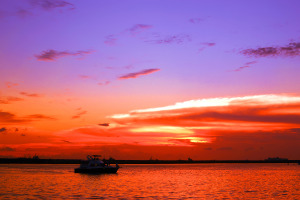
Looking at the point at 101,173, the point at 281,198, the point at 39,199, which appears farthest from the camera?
the point at 101,173

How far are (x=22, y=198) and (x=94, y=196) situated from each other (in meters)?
10.7

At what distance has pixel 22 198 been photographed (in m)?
54.7

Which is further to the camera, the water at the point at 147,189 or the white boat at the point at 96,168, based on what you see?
the white boat at the point at 96,168

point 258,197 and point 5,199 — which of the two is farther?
point 258,197

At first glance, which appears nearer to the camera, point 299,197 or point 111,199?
point 111,199

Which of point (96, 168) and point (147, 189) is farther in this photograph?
point (96, 168)

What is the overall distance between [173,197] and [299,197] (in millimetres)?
19834

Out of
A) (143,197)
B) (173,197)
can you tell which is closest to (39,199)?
(143,197)

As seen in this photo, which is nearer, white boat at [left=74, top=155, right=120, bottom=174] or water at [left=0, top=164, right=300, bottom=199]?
water at [left=0, top=164, right=300, bottom=199]

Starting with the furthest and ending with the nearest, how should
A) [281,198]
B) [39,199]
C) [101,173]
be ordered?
1. [101,173]
2. [281,198]
3. [39,199]

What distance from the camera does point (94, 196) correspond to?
58.2m

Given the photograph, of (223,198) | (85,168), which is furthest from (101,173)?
(223,198)

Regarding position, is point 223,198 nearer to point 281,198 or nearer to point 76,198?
point 281,198

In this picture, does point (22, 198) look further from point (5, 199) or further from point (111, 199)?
point (111, 199)
